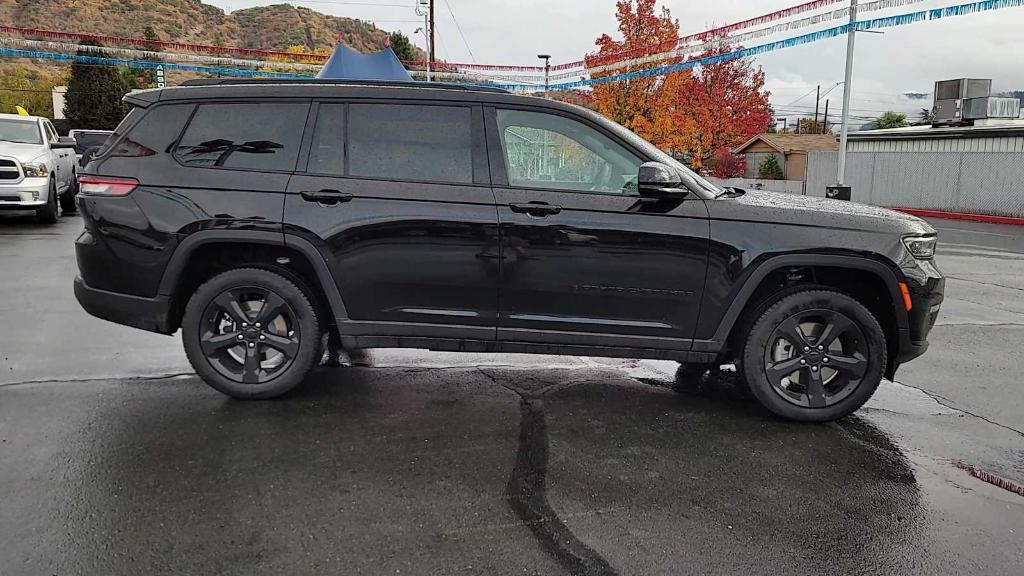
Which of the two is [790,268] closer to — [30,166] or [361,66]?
[30,166]

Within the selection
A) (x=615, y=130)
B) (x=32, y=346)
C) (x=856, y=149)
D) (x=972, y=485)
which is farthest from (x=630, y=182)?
(x=856, y=149)

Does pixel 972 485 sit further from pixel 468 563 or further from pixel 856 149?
pixel 856 149

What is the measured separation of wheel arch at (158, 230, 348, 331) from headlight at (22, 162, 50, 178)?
10.3 meters

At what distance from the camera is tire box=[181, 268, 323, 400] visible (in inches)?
171

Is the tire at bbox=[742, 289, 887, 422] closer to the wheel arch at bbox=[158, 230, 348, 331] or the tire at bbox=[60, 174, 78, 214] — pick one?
the wheel arch at bbox=[158, 230, 348, 331]

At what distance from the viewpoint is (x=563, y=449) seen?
387 centimetres

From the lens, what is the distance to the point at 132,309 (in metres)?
4.39

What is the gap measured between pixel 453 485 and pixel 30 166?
1245 centimetres

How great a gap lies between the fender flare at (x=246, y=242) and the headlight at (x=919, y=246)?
3.33 metres

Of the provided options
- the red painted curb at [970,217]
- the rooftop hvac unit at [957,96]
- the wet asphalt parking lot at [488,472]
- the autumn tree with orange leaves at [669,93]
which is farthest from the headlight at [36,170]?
the rooftop hvac unit at [957,96]

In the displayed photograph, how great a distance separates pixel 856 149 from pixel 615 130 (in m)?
31.2

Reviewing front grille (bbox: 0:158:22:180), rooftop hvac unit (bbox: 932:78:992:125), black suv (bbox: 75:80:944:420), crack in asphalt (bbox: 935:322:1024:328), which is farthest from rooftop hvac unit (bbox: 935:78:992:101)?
front grille (bbox: 0:158:22:180)

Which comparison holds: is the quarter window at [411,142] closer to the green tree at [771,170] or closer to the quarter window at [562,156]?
the quarter window at [562,156]

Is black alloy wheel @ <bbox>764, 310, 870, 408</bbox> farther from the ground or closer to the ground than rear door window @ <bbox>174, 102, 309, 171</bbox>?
closer to the ground
